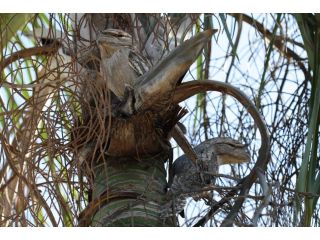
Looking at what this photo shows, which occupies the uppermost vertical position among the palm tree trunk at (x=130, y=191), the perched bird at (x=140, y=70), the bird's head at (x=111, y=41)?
the bird's head at (x=111, y=41)

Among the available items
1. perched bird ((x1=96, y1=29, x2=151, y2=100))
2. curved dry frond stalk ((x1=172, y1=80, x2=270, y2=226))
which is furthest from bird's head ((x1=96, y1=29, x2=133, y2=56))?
curved dry frond stalk ((x1=172, y1=80, x2=270, y2=226))

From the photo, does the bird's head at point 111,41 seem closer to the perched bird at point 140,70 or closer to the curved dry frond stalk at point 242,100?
the perched bird at point 140,70

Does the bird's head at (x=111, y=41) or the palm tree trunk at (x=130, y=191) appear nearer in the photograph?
the palm tree trunk at (x=130, y=191)

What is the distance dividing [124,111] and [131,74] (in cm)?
14

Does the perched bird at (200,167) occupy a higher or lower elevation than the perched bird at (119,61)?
lower

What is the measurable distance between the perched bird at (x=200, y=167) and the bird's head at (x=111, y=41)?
1.08 ft

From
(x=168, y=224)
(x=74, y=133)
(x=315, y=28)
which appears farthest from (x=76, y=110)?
(x=315, y=28)

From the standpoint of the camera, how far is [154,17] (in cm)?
239

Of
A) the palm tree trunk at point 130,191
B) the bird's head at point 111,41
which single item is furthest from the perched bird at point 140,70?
the palm tree trunk at point 130,191

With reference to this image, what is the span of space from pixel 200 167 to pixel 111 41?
1.24ft

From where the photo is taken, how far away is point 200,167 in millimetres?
2230

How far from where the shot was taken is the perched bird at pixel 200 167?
200 centimetres

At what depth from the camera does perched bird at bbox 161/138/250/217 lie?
6.55 feet

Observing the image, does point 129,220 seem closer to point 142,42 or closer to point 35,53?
point 142,42
